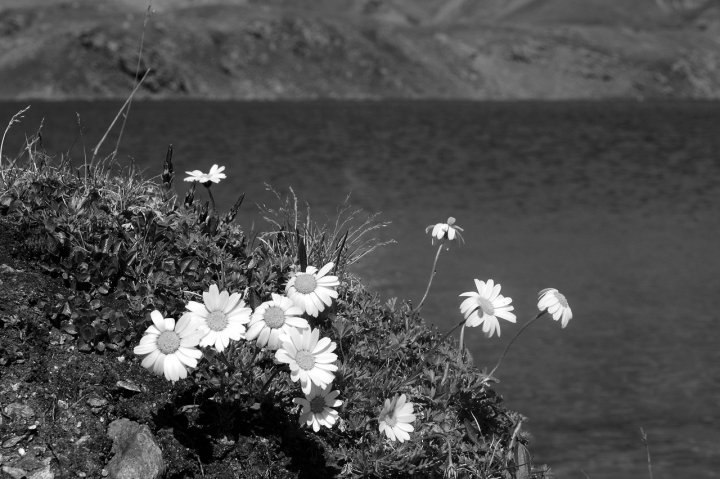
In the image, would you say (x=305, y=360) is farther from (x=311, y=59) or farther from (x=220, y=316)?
(x=311, y=59)

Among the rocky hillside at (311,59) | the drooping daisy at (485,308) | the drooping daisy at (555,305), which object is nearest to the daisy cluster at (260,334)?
the drooping daisy at (485,308)

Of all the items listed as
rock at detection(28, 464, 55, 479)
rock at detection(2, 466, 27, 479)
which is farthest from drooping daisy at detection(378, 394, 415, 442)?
rock at detection(2, 466, 27, 479)

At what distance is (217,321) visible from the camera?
3.38m

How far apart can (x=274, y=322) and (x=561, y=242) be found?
2084 cm

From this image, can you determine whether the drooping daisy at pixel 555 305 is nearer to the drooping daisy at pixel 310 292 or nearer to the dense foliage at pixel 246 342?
the dense foliage at pixel 246 342

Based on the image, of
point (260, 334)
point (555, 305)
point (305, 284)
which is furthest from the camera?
point (555, 305)

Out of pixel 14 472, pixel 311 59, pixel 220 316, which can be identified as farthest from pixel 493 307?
pixel 311 59

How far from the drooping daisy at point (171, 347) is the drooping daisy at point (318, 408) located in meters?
0.63

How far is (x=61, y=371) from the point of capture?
3.84m

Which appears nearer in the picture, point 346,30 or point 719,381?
point 719,381

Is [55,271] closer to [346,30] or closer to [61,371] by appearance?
[61,371]

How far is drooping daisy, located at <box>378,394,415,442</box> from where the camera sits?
12.3 ft

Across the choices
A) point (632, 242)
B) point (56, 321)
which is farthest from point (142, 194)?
point (632, 242)

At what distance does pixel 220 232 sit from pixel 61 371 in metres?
1.36
